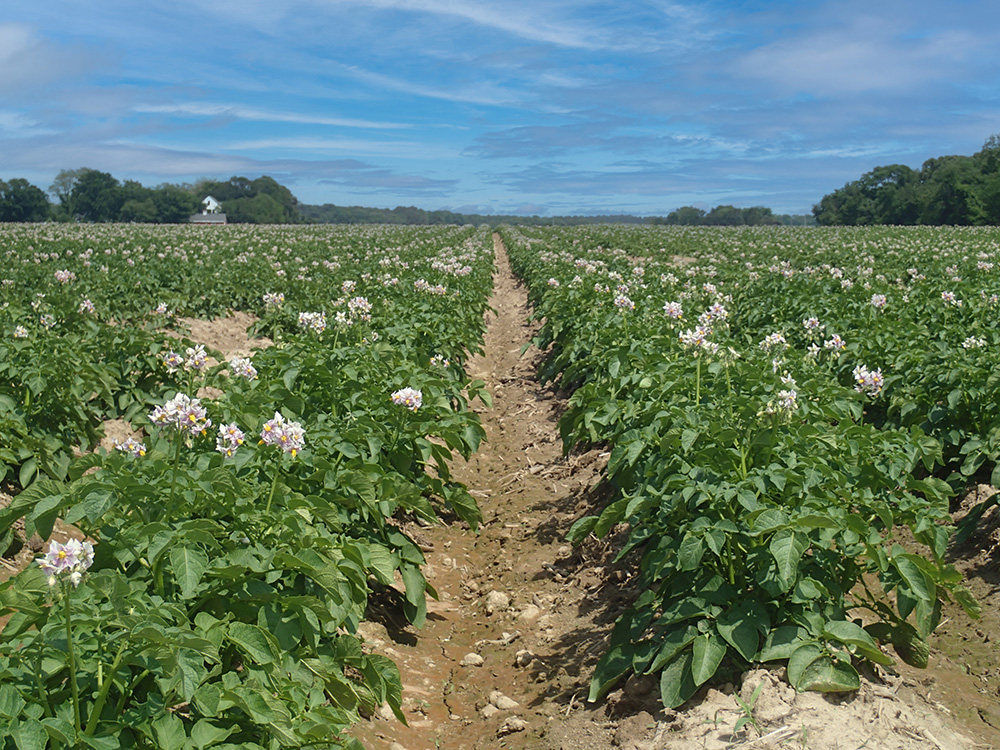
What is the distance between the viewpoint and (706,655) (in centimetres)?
319

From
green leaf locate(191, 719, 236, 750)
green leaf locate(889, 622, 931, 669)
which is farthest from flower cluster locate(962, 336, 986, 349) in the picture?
green leaf locate(191, 719, 236, 750)

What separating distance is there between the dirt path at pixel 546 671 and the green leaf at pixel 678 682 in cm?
9

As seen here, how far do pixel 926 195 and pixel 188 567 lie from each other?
94.8 m

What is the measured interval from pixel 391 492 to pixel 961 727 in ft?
9.36

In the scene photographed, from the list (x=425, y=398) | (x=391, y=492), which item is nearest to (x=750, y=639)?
(x=391, y=492)

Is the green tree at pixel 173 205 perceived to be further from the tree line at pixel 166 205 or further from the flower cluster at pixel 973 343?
the flower cluster at pixel 973 343

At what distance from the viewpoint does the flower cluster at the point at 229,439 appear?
3613mm

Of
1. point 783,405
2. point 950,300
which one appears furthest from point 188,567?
point 950,300

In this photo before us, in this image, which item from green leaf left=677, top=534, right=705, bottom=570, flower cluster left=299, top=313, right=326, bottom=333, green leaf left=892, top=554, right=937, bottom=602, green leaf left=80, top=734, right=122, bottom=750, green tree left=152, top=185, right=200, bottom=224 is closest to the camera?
green leaf left=80, top=734, right=122, bottom=750

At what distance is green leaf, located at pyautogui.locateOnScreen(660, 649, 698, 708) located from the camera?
3.26 m

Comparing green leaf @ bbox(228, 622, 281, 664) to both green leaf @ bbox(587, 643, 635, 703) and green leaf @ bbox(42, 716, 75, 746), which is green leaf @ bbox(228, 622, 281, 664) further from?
green leaf @ bbox(587, 643, 635, 703)

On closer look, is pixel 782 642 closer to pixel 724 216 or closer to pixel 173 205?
pixel 173 205

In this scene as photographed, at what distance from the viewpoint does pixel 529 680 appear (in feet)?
14.3

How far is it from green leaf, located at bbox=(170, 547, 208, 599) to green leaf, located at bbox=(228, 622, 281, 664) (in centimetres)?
20
